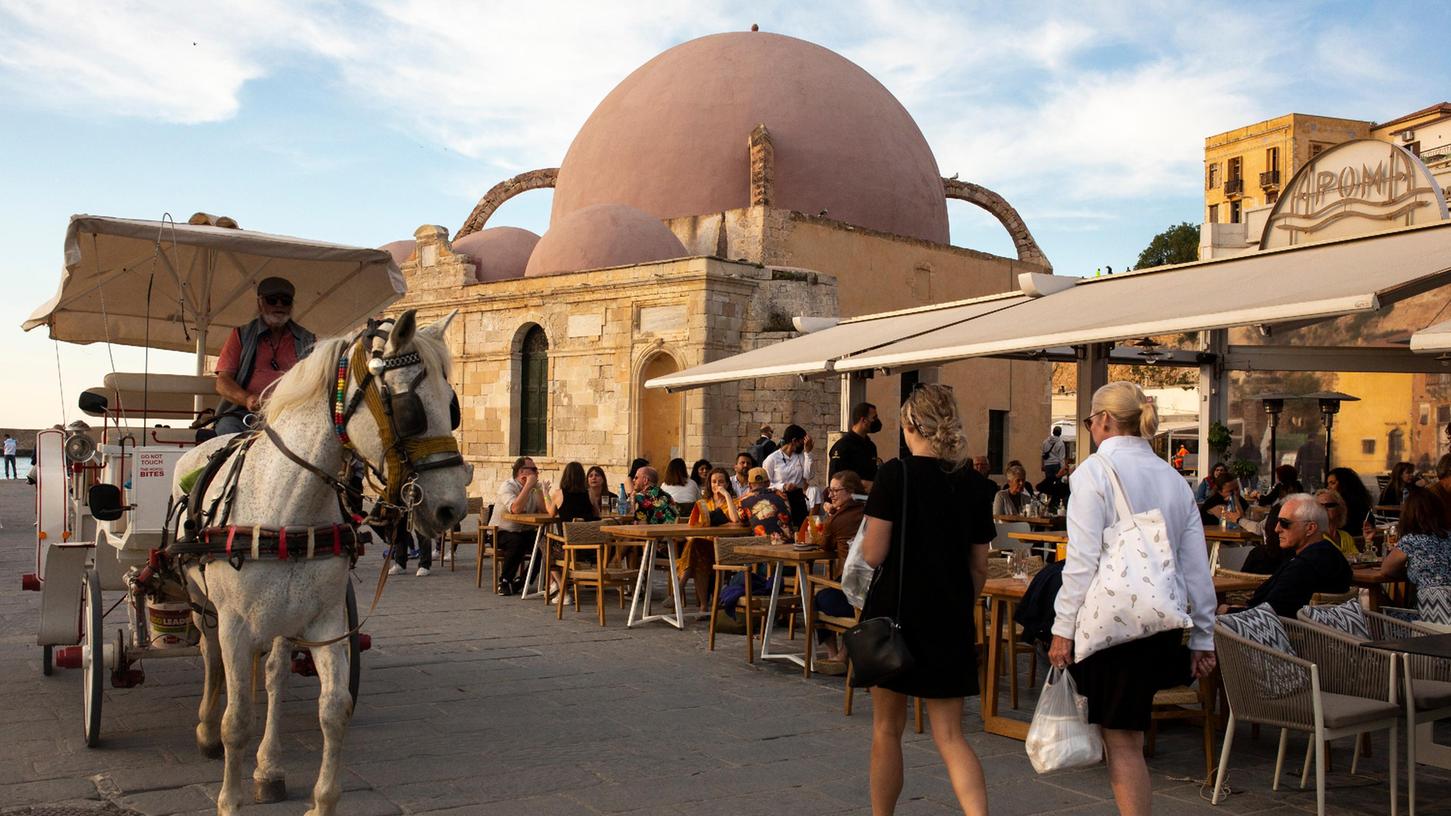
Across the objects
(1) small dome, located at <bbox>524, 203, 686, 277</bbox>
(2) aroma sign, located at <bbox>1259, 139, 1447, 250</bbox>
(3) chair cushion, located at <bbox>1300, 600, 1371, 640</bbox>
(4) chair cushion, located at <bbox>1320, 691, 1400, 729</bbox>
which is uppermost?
(1) small dome, located at <bbox>524, 203, 686, 277</bbox>

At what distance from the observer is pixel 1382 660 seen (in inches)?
177

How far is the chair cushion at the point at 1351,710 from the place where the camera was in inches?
165

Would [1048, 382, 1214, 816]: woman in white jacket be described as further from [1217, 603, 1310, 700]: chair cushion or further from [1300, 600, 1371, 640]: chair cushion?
[1300, 600, 1371, 640]: chair cushion

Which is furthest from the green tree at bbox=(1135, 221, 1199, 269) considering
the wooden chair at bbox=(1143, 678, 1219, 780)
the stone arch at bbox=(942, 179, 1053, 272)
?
the wooden chair at bbox=(1143, 678, 1219, 780)

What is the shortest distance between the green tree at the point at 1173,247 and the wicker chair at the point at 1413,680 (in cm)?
4560

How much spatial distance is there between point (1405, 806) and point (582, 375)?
55.1 ft

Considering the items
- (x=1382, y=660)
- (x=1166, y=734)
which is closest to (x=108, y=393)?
(x=1166, y=734)

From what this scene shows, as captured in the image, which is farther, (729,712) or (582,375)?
(582,375)

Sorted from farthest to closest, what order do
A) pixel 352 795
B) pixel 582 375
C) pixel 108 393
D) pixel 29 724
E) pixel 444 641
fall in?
pixel 582 375 → pixel 444 641 → pixel 108 393 → pixel 29 724 → pixel 352 795

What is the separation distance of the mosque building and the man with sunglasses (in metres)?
13.4

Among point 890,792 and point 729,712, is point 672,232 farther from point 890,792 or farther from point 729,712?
point 890,792

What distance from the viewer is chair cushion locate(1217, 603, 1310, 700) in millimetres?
4309

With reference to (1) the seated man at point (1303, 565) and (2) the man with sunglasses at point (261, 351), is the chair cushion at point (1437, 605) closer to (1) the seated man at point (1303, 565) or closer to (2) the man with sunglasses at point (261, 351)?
(1) the seated man at point (1303, 565)

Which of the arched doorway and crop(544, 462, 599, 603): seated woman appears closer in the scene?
crop(544, 462, 599, 603): seated woman
